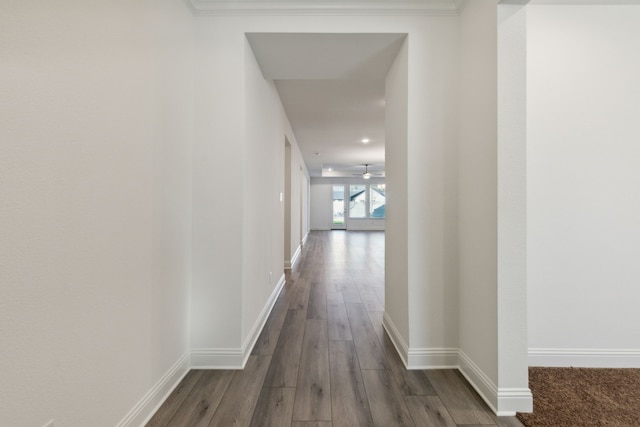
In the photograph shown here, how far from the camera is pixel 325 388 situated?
169cm

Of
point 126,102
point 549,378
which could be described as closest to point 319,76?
point 126,102

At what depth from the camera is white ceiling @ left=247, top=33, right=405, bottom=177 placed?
2.10 metres

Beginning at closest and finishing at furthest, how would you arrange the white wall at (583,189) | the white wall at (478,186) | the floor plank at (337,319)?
1. the white wall at (478,186)
2. the white wall at (583,189)
3. the floor plank at (337,319)

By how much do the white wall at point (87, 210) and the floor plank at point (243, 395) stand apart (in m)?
0.37

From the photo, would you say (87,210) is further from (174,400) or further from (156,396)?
(174,400)

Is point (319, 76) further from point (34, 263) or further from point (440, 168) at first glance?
point (34, 263)

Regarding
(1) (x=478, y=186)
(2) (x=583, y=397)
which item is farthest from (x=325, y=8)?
(2) (x=583, y=397)

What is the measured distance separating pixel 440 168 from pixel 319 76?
142 cm

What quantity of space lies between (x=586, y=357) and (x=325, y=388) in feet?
6.05

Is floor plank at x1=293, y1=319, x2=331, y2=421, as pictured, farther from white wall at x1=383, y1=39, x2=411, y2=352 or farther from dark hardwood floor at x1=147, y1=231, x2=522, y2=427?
white wall at x1=383, y1=39, x2=411, y2=352

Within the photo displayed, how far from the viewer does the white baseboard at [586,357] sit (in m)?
1.91

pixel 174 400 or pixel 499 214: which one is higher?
pixel 499 214

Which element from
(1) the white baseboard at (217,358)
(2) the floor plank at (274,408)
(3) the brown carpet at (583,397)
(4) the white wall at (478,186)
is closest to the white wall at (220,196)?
(1) the white baseboard at (217,358)

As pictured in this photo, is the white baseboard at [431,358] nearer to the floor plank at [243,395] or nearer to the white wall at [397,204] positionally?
the white wall at [397,204]
